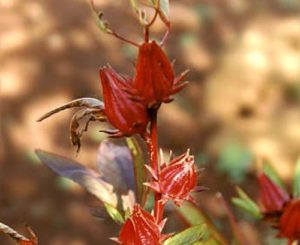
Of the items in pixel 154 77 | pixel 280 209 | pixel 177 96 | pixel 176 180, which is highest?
pixel 154 77

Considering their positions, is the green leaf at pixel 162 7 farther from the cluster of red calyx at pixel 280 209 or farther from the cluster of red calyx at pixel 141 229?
the cluster of red calyx at pixel 280 209

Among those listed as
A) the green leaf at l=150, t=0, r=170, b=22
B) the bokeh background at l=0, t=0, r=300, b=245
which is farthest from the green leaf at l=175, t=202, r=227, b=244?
the bokeh background at l=0, t=0, r=300, b=245

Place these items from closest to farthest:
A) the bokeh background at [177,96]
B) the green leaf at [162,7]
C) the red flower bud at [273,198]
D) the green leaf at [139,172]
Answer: the green leaf at [162,7] < the green leaf at [139,172] < the red flower bud at [273,198] < the bokeh background at [177,96]

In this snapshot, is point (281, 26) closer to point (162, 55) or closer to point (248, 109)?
point (248, 109)

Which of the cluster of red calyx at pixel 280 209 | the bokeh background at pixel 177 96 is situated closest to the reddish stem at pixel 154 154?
the cluster of red calyx at pixel 280 209

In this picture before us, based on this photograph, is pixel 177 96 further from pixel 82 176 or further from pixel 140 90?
pixel 140 90

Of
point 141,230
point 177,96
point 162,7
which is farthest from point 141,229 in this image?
point 177,96
